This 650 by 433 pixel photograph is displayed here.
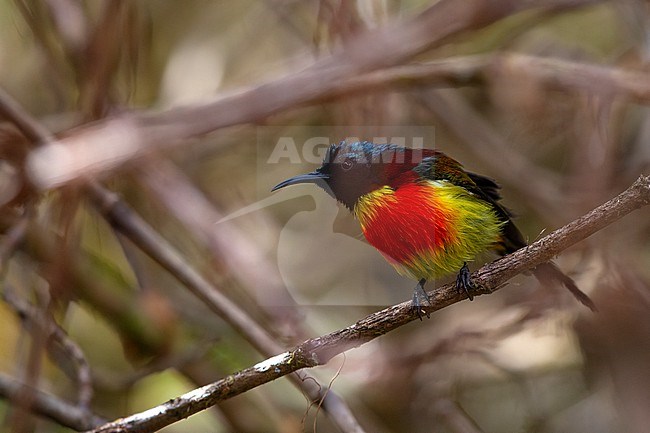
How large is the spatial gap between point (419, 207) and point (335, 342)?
2.16ft

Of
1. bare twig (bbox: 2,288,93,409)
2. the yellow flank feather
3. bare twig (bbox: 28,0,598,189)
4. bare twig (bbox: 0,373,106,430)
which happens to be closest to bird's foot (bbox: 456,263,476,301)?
the yellow flank feather

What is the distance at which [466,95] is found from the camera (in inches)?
215

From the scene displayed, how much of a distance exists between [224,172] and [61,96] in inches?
45.2

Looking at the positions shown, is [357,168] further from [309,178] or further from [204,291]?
[204,291]

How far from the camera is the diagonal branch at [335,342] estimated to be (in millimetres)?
2055

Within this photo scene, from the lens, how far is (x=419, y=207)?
259cm

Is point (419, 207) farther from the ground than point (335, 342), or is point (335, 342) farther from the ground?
point (419, 207)

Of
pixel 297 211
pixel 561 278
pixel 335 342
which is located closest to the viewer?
pixel 335 342

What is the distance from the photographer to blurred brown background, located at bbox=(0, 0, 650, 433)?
3518mm

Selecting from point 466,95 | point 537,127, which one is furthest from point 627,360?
point 466,95

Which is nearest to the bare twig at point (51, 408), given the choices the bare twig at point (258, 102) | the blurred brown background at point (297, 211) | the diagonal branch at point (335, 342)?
the blurred brown background at point (297, 211)

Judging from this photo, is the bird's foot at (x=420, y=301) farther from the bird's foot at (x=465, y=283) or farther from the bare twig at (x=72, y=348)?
the bare twig at (x=72, y=348)

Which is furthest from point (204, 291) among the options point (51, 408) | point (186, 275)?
point (51, 408)

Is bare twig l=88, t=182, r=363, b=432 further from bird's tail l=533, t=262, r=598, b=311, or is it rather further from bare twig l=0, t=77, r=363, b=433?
bird's tail l=533, t=262, r=598, b=311
